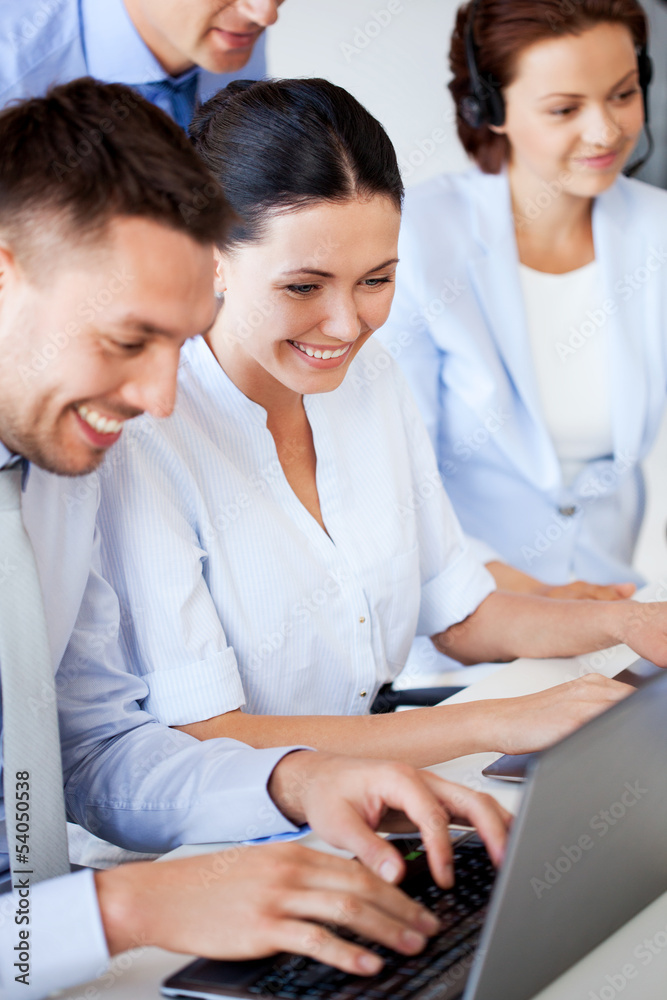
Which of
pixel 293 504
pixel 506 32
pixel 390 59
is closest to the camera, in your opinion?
pixel 293 504

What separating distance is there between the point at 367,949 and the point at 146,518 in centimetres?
57

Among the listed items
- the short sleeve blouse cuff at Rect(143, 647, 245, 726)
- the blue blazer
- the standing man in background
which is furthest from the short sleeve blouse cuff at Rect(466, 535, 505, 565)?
the standing man in background

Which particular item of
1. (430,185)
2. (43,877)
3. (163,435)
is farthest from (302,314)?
(430,185)

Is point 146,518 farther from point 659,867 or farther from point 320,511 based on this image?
point 659,867

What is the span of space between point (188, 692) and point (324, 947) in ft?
1.51

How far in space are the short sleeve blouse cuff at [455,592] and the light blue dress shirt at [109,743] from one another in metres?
0.55

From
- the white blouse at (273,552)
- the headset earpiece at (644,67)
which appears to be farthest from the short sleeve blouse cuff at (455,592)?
the headset earpiece at (644,67)

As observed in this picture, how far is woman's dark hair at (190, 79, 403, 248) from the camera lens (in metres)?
1.21

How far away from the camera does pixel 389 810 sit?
93 centimetres

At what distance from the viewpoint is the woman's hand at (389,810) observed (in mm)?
826

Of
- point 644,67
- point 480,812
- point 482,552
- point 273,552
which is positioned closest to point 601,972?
point 480,812

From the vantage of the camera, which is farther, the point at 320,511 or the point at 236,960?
the point at 320,511

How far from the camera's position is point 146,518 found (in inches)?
45.6

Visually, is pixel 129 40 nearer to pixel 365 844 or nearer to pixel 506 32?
pixel 506 32
